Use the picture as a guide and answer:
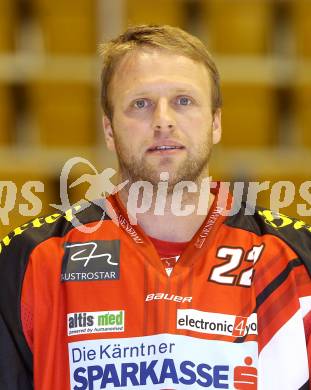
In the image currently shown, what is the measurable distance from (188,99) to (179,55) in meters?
0.14

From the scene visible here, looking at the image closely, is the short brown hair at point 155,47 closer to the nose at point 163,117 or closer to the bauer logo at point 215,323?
the nose at point 163,117

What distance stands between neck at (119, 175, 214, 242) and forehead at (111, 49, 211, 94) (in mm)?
282

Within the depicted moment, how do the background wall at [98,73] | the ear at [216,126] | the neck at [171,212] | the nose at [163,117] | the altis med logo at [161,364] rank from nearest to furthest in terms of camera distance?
the altis med logo at [161,364], the nose at [163,117], the neck at [171,212], the ear at [216,126], the background wall at [98,73]

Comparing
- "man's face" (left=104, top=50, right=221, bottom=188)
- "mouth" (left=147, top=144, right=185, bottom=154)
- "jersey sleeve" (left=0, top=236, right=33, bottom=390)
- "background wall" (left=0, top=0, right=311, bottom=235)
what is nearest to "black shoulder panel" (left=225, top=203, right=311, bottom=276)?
"man's face" (left=104, top=50, right=221, bottom=188)

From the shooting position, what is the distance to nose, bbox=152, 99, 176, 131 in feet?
8.39

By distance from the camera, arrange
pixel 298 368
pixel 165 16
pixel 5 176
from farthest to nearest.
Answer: pixel 165 16
pixel 5 176
pixel 298 368

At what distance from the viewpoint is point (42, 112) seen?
6.05 meters

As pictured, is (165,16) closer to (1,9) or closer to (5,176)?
(1,9)

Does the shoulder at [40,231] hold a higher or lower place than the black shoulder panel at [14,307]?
higher

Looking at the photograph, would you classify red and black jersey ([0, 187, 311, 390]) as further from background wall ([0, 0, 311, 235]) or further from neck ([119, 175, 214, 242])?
background wall ([0, 0, 311, 235])

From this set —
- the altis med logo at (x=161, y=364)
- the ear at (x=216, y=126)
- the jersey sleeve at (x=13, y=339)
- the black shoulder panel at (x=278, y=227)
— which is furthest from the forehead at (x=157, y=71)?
the altis med logo at (x=161, y=364)

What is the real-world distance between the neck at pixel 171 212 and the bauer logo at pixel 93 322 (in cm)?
29

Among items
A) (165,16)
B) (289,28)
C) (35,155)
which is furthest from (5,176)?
(289,28)

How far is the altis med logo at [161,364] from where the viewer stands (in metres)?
2.46
